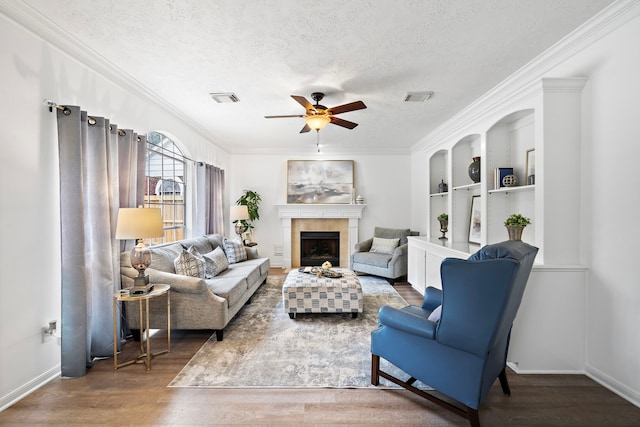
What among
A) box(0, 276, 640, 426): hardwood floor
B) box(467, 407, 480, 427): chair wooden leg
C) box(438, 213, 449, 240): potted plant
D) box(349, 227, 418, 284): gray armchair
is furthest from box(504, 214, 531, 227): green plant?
box(349, 227, 418, 284): gray armchair

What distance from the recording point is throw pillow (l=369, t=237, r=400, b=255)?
5625 millimetres

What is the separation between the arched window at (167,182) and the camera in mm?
4051

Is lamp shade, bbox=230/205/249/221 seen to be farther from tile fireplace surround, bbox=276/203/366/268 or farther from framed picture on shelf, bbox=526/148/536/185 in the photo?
framed picture on shelf, bbox=526/148/536/185

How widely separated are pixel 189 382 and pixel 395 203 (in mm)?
5210

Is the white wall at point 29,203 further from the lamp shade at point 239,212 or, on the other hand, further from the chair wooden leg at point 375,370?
the lamp shade at point 239,212

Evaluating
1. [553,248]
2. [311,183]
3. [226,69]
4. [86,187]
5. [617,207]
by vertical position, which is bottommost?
[553,248]

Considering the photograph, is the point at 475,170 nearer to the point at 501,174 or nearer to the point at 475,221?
the point at 501,174

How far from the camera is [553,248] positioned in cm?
242

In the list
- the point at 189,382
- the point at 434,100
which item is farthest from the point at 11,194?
the point at 434,100

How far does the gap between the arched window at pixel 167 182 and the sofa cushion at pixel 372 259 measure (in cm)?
316

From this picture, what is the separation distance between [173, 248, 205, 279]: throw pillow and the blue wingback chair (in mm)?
2345

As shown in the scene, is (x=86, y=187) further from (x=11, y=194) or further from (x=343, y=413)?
(x=343, y=413)

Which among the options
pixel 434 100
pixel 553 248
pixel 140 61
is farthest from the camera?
pixel 434 100

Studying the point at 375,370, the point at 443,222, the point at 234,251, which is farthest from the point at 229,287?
the point at 443,222
